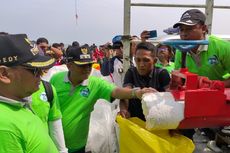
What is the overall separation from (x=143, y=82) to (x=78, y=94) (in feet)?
1.72

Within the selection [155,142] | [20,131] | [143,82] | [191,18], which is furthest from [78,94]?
[20,131]

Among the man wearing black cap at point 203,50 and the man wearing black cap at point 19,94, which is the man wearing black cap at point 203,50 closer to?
the man wearing black cap at point 203,50

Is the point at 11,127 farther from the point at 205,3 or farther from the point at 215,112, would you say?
the point at 205,3

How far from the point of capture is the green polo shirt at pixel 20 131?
1483 millimetres

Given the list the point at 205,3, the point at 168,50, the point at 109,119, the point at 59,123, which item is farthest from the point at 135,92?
the point at 168,50

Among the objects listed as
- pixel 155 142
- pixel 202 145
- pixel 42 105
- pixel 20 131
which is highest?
pixel 20 131

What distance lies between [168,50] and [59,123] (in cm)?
297

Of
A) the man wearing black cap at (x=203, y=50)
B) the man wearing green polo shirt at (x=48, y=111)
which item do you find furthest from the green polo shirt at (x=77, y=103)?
the man wearing black cap at (x=203, y=50)

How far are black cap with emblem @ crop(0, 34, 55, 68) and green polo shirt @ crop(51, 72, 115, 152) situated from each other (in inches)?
49.8

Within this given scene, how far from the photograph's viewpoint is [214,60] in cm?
295

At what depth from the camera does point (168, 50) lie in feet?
17.3

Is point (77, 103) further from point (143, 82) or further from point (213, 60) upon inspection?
point (213, 60)

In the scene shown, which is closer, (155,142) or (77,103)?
(155,142)

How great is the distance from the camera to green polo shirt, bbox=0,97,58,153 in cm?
148
